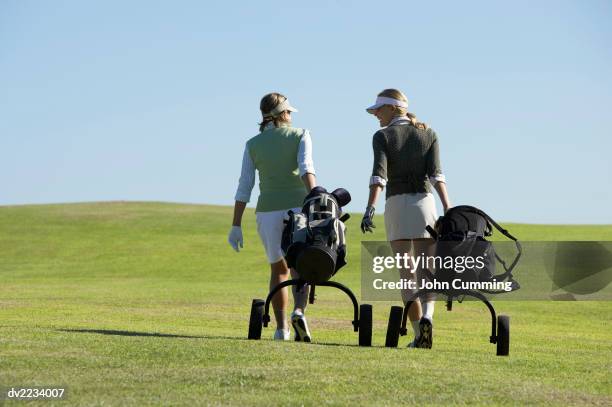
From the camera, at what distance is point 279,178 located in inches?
422

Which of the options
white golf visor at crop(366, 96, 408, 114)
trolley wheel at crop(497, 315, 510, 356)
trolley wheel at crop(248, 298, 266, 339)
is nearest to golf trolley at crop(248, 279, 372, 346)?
trolley wheel at crop(248, 298, 266, 339)

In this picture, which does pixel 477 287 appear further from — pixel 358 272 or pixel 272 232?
pixel 358 272

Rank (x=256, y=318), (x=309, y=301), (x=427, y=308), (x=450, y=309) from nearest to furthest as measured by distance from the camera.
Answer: (x=427, y=308) → (x=450, y=309) → (x=309, y=301) → (x=256, y=318)

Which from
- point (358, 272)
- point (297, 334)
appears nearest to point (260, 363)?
point (297, 334)

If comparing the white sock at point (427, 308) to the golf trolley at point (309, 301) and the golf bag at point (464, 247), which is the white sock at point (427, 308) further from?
the golf trolley at point (309, 301)

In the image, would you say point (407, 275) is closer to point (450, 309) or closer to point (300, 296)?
point (450, 309)

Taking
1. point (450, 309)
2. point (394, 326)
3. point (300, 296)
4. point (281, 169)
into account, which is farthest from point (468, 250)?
point (281, 169)

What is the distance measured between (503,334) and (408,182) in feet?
5.61

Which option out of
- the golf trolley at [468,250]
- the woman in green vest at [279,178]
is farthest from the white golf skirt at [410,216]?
the woman in green vest at [279,178]

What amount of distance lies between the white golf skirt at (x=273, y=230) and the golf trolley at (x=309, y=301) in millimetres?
420

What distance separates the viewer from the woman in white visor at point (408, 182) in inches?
396

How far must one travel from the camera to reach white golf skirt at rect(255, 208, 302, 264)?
34.9 ft

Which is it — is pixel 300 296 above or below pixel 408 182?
below

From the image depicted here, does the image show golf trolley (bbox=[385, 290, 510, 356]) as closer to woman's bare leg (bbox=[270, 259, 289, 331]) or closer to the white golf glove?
woman's bare leg (bbox=[270, 259, 289, 331])
